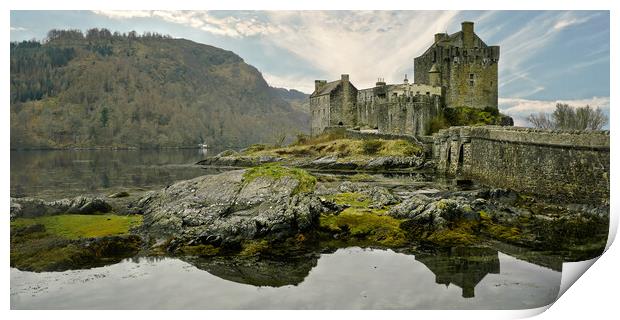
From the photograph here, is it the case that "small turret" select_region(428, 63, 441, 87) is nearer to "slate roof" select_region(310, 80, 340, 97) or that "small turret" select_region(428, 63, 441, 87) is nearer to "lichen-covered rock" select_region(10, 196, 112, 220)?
"slate roof" select_region(310, 80, 340, 97)

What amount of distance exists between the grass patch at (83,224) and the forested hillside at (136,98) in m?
1.49

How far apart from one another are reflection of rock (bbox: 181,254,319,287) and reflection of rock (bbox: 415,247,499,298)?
6.53ft

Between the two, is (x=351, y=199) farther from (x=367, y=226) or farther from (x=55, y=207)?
(x=55, y=207)

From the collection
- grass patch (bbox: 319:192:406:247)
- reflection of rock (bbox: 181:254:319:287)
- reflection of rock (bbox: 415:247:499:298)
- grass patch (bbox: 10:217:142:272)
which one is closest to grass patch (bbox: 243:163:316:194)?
grass patch (bbox: 319:192:406:247)

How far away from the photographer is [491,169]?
15.3 m

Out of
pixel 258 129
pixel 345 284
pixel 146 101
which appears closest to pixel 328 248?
pixel 345 284

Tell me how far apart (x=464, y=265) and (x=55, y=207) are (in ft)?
26.9

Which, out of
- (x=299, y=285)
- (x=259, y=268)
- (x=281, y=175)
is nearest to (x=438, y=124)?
(x=281, y=175)

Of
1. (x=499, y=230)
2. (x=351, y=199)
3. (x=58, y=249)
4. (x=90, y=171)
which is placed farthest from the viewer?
(x=90, y=171)

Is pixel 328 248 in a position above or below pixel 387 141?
below

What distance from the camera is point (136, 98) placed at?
3472cm

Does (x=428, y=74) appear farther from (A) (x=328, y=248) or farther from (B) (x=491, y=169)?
(A) (x=328, y=248)
